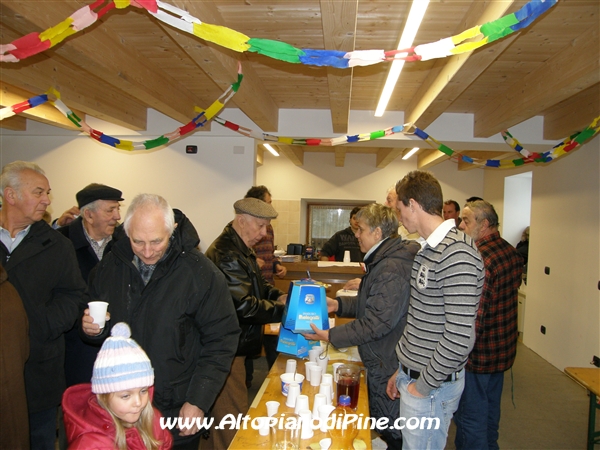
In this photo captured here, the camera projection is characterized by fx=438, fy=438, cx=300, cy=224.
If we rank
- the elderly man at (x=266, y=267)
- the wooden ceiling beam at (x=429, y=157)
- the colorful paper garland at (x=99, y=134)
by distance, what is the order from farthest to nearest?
the wooden ceiling beam at (x=429, y=157) → the elderly man at (x=266, y=267) → the colorful paper garland at (x=99, y=134)

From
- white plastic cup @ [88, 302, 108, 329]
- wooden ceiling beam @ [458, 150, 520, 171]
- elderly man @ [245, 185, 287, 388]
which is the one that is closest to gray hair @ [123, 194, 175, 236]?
white plastic cup @ [88, 302, 108, 329]

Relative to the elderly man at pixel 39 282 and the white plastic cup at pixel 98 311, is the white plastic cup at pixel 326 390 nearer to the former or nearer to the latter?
the white plastic cup at pixel 98 311

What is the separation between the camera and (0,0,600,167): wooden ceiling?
272 centimetres

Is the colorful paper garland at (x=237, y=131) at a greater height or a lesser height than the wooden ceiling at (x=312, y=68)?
lesser

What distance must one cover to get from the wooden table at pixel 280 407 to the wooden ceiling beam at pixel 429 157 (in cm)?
564

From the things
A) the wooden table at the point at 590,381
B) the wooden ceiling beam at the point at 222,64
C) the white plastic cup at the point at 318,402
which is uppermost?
the wooden ceiling beam at the point at 222,64

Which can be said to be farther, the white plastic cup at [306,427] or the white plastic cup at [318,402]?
the white plastic cup at [318,402]

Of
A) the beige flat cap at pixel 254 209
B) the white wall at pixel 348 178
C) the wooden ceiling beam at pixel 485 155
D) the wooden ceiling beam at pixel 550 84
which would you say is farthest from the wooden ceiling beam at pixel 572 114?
the white wall at pixel 348 178

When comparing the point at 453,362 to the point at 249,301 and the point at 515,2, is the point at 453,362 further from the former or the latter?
the point at 515,2

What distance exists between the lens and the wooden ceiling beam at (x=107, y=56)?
2.54 meters

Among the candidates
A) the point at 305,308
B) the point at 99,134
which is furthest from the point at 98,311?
the point at 99,134

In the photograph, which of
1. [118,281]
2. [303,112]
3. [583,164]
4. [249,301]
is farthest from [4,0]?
[583,164]

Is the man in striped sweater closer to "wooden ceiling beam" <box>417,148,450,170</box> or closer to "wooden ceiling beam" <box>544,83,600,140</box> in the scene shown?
"wooden ceiling beam" <box>544,83,600,140</box>

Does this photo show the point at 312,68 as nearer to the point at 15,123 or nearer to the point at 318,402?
the point at 318,402
